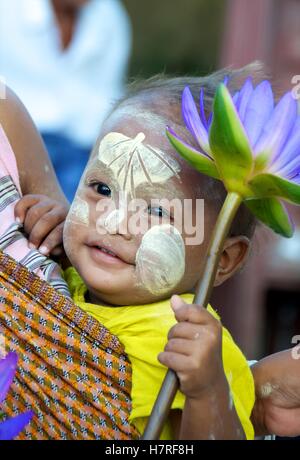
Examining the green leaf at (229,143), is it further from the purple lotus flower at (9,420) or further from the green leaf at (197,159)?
the purple lotus flower at (9,420)

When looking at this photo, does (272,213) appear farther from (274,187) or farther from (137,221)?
(137,221)

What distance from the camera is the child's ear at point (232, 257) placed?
230cm

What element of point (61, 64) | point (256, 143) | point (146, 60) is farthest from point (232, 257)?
point (146, 60)

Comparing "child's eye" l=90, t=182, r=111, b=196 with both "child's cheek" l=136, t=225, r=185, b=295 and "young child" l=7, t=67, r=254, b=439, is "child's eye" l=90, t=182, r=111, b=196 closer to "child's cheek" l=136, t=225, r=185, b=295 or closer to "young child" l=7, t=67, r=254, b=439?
"young child" l=7, t=67, r=254, b=439

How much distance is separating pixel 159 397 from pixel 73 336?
0.37 meters

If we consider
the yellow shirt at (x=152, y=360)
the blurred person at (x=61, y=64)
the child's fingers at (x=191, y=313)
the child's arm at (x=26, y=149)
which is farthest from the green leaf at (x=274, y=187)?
the blurred person at (x=61, y=64)

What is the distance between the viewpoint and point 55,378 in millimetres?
2053

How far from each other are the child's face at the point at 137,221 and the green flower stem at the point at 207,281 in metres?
0.35

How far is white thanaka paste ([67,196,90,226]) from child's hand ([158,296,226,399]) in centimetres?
44

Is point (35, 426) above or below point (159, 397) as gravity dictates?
below

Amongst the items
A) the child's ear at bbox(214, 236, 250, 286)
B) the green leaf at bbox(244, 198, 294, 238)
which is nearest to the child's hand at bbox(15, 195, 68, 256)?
the child's ear at bbox(214, 236, 250, 286)

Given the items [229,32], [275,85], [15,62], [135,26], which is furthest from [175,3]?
[275,85]

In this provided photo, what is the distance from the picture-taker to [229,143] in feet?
5.71
